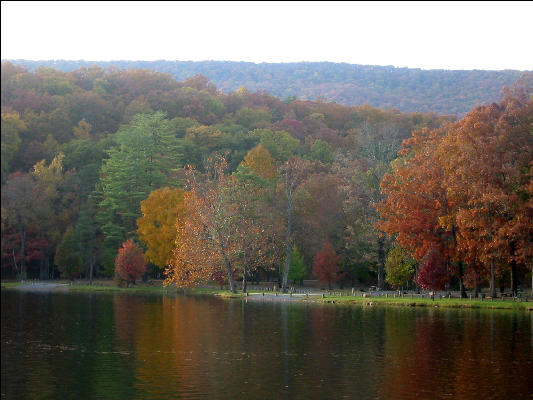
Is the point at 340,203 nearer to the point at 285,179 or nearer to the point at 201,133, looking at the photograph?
the point at 285,179

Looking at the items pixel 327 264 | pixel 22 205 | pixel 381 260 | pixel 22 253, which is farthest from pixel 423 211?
pixel 22 253

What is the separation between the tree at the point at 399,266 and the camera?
70.5 metres

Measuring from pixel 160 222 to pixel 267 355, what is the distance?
6015 centimetres

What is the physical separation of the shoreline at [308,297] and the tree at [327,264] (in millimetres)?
5522

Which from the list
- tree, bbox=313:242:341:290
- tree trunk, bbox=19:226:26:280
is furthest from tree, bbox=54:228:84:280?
tree, bbox=313:242:341:290

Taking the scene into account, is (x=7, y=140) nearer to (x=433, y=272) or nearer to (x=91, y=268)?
(x=433, y=272)

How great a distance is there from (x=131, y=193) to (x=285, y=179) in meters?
28.7

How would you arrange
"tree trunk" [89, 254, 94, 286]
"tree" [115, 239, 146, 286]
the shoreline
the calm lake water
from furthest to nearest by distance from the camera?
1. "tree trunk" [89, 254, 94, 286]
2. "tree" [115, 239, 146, 286]
3. the shoreline
4. the calm lake water

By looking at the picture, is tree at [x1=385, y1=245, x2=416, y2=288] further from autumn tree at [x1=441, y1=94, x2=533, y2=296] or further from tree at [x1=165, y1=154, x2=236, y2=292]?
tree at [x1=165, y1=154, x2=236, y2=292]

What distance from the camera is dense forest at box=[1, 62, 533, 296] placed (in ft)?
A: 197

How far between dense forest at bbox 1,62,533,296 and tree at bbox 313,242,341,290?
0.21 m

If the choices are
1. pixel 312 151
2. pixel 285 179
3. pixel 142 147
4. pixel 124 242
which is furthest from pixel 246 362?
pixel 312 151

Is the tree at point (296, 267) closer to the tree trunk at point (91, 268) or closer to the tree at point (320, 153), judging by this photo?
the tree trunk at point (91, 268)

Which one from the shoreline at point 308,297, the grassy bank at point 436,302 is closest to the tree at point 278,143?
the shoreline at point 308,297
